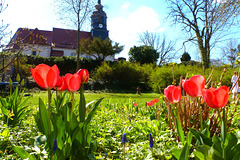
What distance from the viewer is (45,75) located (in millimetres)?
999

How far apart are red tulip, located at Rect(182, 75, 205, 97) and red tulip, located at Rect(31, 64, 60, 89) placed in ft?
2.43

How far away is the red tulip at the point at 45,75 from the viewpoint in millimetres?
979

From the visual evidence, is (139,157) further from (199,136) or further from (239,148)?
(239,148)

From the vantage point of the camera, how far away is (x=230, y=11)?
872cm

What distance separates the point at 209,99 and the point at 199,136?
0.78 ft

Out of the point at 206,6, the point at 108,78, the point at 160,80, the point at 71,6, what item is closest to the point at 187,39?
the point at 206,6

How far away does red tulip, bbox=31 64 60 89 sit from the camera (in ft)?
3.21

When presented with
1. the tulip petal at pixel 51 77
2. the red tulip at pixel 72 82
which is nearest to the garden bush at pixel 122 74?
the red tulip at pixel 72 82

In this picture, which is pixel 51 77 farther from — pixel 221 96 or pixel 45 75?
pixel 221 96

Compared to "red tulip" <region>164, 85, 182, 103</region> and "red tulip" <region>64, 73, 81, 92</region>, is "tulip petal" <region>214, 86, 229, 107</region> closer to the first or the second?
"red tulip" <region>164, 85, 182, 103</region>

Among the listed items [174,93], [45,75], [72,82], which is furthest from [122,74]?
[45,75]

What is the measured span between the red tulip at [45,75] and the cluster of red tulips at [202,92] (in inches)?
29.1

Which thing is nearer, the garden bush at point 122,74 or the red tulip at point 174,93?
the red tulip at point 174,93

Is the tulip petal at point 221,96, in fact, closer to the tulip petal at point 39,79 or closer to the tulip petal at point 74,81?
the tulip petal at point 74,81
